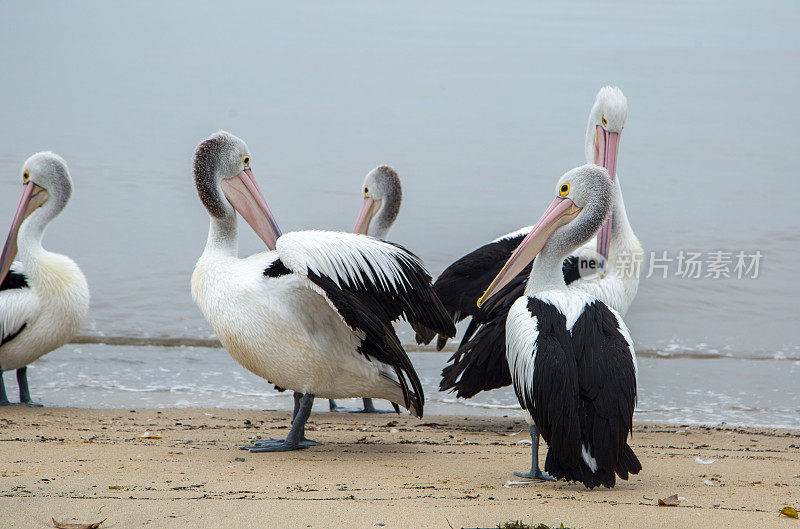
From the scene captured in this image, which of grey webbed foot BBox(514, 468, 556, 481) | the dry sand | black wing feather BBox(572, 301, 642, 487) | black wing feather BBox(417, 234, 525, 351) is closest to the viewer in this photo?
the dry sand

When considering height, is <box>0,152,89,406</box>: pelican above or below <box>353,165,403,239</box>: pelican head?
below

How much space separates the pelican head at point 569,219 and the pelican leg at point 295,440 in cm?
93

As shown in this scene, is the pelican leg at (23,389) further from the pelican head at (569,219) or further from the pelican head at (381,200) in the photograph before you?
the pelican head at (569,219)

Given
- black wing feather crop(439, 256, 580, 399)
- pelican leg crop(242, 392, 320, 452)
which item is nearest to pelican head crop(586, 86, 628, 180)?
black wing feather crop(439, 256, 580, 399)

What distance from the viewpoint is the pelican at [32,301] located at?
5.07m

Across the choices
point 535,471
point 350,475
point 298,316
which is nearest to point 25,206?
point 298,316

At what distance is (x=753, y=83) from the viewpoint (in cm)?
1883

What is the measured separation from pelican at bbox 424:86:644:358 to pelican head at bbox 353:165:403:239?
132cm

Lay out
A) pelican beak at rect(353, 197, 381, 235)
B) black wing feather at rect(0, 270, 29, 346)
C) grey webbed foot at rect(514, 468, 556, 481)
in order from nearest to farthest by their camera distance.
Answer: grey webbed foot at rect(514, 468, 556, 481) < black wing feather at rect(0, 270, 29, 346) < pelican beak at rect(353, 197, 381, 235)

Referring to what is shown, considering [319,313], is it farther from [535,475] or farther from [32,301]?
[32,301]

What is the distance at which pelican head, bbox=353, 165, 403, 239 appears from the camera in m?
6.27

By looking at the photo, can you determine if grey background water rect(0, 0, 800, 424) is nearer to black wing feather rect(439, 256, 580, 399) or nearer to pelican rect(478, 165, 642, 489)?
black wing feather rect(439, 256, 580, 399)

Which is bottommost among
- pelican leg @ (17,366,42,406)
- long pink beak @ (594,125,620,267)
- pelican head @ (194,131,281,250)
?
pelican leg @ (17,366,42,406)

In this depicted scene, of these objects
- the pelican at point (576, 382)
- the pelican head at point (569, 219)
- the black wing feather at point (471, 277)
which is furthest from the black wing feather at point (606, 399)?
the black wing feather at point (471, 277)
